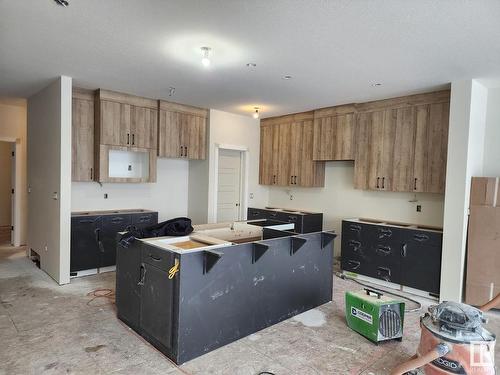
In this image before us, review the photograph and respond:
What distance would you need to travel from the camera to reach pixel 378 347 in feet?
10.3

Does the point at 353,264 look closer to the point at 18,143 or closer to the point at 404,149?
the point at 404,149

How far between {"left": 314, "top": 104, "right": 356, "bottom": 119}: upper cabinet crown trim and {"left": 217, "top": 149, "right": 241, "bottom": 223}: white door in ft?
6.15

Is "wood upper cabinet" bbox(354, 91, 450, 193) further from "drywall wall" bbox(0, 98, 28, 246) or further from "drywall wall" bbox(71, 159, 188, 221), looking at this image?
"drywall wall" bbox(0, 98, 28, 246)

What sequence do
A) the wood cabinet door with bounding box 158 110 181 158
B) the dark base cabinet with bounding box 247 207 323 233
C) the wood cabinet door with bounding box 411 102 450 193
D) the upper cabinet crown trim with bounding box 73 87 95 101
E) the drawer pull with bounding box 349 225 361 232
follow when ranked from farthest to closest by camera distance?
1. the dark base cabinet with bounding box 247 207 323 233
2. the wood cabinet door with bounding box 158 110 181 158
3. the drawer pull with bounding box 349 225 361 232
4. the upper cabinet crown trim with bounding box 73 87 95 101
5. the wood cabinet door with bounding box 411 102 450 193

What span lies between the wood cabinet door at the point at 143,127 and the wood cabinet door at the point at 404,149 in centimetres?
388

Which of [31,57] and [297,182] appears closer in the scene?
[31,57]

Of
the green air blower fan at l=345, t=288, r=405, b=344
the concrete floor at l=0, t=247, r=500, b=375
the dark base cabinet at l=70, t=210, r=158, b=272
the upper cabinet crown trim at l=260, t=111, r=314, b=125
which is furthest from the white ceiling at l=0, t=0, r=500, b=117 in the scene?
the concrete floor at l=0, t=247, r=500, b=375

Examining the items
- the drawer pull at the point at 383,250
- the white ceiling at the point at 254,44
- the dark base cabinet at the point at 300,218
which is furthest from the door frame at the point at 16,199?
the drawer pull at the point at 383,250

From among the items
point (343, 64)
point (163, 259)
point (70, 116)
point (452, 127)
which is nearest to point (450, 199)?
point (452, 127)

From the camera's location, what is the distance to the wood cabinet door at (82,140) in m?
5.02

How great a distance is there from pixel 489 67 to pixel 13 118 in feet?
25.4

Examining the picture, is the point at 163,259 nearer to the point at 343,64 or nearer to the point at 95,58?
the point at 95,58

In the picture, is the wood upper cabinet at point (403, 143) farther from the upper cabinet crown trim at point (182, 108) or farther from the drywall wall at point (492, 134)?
the upper cabinet crown trim at point (182, 108)

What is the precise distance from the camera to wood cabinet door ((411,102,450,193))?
4.59m
